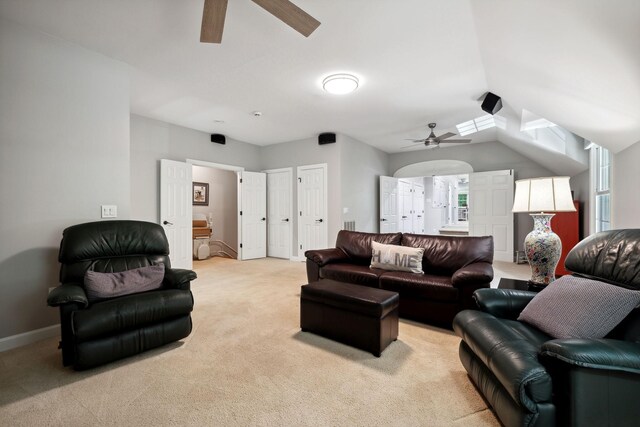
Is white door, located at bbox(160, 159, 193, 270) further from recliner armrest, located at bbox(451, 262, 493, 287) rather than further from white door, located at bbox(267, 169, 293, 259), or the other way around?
recliner armrest, located at bbox(451, 262, 493, 287)

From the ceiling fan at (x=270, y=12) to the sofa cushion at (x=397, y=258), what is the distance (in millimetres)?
2252

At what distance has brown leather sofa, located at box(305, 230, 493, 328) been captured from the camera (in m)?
2.52

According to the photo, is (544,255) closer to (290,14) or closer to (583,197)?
(290,14)

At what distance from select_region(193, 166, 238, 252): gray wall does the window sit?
22.4ft

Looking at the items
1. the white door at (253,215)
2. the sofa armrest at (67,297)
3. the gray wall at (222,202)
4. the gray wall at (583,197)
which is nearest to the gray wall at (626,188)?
the gray wall at (583,197)

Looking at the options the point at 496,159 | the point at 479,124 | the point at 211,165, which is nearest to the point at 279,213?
the point at 211,165

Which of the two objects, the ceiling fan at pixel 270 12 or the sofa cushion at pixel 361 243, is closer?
the ceiling fan at pixel 270 12

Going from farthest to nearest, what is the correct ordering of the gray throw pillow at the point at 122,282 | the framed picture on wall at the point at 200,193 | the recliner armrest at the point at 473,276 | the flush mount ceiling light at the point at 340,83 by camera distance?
the framed picture on wall at the point at 200,193 → the flush mount ceiling light at the point at 340,83 → the recliner armrest at the point at 473,276 → the gray throw pillow at the point at 122,282

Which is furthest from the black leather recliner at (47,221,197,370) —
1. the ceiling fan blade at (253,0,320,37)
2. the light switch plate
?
the ceiling fan blade at (253,0,320,37)

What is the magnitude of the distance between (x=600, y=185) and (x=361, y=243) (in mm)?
3692

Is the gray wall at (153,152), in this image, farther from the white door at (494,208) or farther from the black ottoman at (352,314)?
the white door at (494,208)

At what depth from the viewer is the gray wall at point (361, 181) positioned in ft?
19.2

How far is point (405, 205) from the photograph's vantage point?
7.90 meters

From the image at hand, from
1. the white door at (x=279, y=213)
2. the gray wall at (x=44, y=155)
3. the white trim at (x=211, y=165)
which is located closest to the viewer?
the gray wall at (x=44, y=155)
